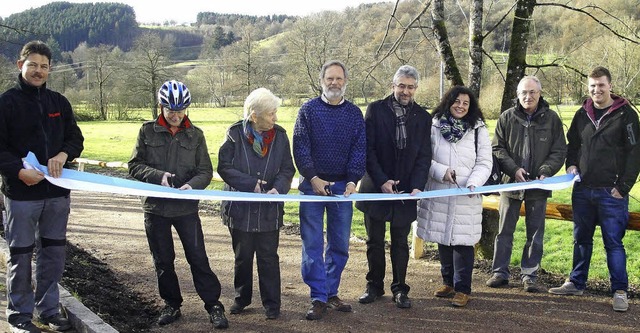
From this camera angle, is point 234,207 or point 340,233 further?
point 340,233

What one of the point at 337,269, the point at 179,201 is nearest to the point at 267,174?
the point at 179,201

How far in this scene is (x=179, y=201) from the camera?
16.1 feet

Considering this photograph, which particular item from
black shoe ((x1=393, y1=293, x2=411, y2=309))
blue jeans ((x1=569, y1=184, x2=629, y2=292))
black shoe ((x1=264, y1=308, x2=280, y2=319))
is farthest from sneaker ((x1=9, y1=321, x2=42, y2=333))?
blue jeans ((x1=569, y1=184, x2=629, y2=292))

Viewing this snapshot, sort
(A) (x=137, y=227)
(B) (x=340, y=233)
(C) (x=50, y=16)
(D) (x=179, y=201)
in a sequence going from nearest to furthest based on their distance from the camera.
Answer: (D) (x=179, y=201)
(B) (x=340, y=233)
(A) (x=137, y=227)
(C) (x=50, y=16)

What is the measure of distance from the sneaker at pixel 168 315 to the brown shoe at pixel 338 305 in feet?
4.51

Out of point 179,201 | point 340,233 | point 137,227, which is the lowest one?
point 137,227

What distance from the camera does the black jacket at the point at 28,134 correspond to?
4.47 meters

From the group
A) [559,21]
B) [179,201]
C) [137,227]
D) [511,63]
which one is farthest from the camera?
[137,227]

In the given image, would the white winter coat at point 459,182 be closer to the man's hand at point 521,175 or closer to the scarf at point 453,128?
the scarf at point 453,128

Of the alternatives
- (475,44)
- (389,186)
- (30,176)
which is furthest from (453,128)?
(30,176)

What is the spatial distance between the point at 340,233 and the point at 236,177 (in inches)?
44.3

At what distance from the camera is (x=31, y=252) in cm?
470

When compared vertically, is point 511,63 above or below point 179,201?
above

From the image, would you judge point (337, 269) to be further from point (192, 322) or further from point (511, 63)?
point (511, 63)
